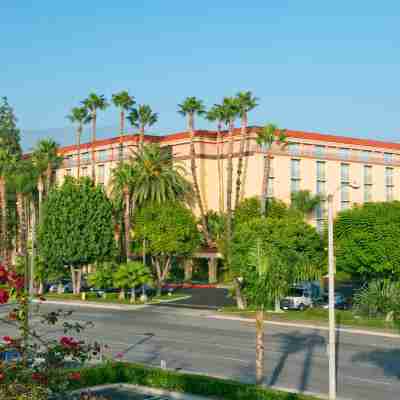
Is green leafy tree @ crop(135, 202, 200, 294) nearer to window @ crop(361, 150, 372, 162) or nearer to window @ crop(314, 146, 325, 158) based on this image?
window @ crop(314, 146, 325, 158)

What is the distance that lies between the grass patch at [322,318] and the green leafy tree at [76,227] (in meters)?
17.6

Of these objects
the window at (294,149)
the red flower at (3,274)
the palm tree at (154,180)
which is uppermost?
the window at (294,149)

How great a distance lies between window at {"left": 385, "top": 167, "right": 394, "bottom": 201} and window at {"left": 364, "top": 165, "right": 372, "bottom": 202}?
3.58m

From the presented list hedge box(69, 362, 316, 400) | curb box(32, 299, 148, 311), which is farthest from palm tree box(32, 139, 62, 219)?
hedge box(69, 362, 316, 400)

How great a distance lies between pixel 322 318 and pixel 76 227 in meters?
27.9

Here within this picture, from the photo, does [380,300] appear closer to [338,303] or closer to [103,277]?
[338,303]

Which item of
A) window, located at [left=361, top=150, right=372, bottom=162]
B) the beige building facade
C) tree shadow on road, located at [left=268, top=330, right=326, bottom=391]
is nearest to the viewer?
tree shadow on road, located at [left=268, top=330, right=326, bottom=391]

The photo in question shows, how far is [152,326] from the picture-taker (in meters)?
47.5

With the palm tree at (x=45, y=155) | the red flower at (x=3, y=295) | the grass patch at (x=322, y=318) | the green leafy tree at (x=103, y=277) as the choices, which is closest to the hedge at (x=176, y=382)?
the red flower at (x=3, y=295)

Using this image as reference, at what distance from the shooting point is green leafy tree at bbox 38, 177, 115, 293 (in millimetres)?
68750

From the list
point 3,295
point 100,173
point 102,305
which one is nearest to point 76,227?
point 102,305

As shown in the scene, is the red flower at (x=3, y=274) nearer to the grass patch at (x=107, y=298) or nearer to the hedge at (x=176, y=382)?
the hedge at (x=176, y=382)

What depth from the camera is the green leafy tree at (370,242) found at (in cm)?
5078

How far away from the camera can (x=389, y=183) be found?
10238cm
